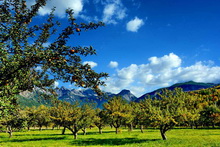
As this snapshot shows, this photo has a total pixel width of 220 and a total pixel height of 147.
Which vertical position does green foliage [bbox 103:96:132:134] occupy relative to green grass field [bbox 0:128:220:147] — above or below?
above

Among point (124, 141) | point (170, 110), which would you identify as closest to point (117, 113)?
point (124, 141)

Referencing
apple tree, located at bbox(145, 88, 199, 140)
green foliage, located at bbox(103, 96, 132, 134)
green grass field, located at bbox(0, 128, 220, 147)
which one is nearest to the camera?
green grass field, located at bbox(0, 128, 220, 147)

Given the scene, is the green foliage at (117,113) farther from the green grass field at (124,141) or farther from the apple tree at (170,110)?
the apple tree at (170,110)

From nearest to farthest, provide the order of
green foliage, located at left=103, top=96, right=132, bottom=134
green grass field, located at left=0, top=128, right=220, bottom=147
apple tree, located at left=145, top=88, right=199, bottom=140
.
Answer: green grass field, located at left=0, top=128, right=220, bottom=147 < apple tree, located at left=145, top=88, right=199, bottom=140 < green foliage, located at left=103, top=96, right=132, bottom=134

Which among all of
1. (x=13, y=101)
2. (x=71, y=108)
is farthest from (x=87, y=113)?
(x=13, y=101)

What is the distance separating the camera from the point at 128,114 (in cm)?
6600

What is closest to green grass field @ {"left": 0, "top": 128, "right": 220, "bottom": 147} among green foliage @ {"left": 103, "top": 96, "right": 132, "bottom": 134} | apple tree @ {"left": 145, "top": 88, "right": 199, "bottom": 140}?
apple tree @ {"left": 145, "top": 88, "right": 199, "bottom": 140}

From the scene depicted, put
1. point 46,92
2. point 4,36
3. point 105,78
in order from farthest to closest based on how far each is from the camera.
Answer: point 46,92 < point 4,36 < point 105,78

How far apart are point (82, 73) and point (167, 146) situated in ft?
87.7

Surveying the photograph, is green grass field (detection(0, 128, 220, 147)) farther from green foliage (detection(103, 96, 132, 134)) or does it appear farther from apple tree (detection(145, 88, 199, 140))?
green foliage (detection(103, 96, 132, 134))

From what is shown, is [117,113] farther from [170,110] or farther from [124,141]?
[170,110]

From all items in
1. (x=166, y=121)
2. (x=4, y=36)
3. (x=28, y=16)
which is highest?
(x=28, y=16)

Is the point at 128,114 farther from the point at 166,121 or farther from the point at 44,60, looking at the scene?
the point at 44,60

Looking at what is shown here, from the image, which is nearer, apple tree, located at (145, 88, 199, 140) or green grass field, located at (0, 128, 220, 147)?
green grass field, located at (0, 128, 220, 147)
